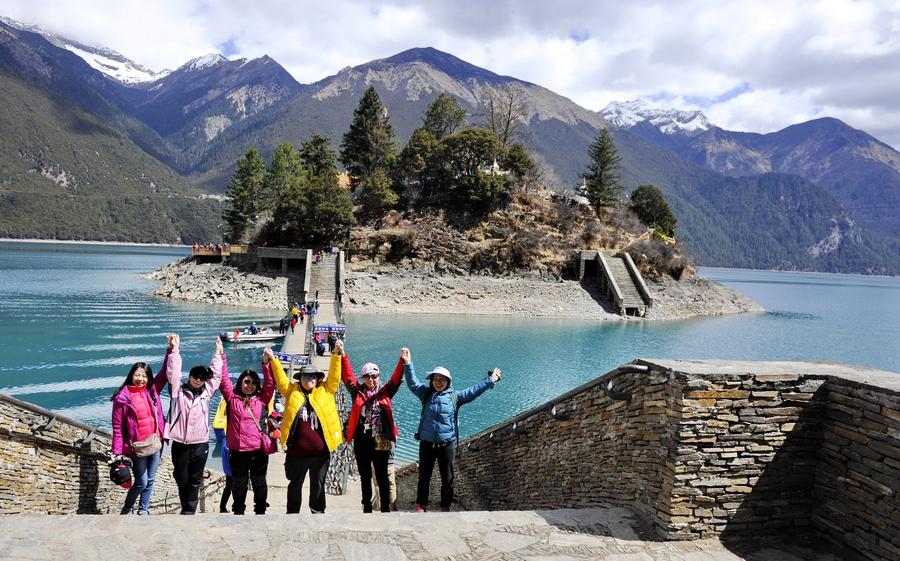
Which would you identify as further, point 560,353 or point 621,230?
point 621,230

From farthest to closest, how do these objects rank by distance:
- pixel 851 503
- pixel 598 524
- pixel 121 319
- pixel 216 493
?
pixel 121 319, pixel 216 493, pixel 598 524, pixel 851 503

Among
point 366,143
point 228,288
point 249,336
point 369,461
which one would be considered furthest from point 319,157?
point 369,461

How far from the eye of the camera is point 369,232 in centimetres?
4622

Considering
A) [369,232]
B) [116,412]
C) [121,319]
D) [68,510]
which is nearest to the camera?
[116,412]

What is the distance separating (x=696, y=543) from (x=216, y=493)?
29.7ft

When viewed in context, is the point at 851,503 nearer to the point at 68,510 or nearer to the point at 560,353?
the point at 68,510

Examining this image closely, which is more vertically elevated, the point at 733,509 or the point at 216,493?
the point at 733,509

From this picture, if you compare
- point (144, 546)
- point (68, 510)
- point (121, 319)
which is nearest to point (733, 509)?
point (144, 546)

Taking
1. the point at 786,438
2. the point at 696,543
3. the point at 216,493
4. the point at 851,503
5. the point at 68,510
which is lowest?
the point at 216,493

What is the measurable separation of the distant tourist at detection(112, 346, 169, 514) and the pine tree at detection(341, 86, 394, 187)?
163 feet

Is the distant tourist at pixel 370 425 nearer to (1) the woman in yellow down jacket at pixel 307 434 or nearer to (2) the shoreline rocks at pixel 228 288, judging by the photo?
(1) the woman in yellow down jacket at pixel 307 434

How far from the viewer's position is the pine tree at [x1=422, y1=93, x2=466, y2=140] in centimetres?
5872

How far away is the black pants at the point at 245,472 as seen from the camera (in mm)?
5668

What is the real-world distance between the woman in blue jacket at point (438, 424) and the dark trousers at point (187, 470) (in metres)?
2.35
